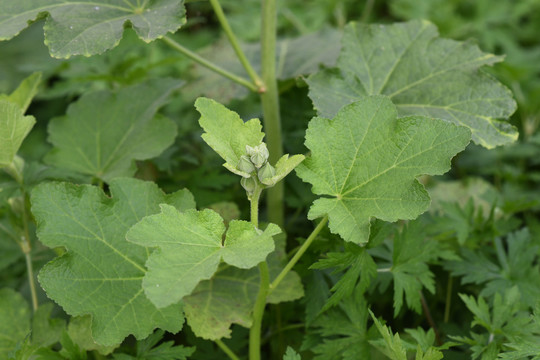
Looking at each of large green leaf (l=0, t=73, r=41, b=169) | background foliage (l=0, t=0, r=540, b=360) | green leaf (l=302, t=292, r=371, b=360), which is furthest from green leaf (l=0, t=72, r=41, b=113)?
green leaf (l=302, t=292, r=371, b=360)

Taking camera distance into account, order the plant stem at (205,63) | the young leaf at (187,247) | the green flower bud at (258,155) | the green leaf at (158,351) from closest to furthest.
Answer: the young leaf at (187,247)
the green flower bud at (258,155)
the green leaf at (158,351)
the plant stem at (205,63)

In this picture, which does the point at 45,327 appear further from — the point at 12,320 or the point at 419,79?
the point at 419,79

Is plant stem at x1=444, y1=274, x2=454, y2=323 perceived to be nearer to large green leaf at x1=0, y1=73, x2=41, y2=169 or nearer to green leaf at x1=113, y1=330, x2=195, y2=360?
green leaf at x1=113, y1=330, x2=195, y2=360

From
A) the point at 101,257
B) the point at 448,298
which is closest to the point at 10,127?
the point at 101,257

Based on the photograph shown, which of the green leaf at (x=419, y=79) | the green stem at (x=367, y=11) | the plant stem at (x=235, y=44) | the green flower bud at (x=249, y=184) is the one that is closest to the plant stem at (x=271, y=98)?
the plant stem at (x=235, y=44)

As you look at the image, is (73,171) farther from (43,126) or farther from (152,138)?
(43,126)

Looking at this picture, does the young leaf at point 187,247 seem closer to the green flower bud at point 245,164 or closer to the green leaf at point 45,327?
the green flower bud at point 245,164

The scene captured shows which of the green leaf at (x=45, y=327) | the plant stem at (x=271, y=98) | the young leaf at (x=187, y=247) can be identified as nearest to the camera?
the young leaf at (x=187, y=247)
